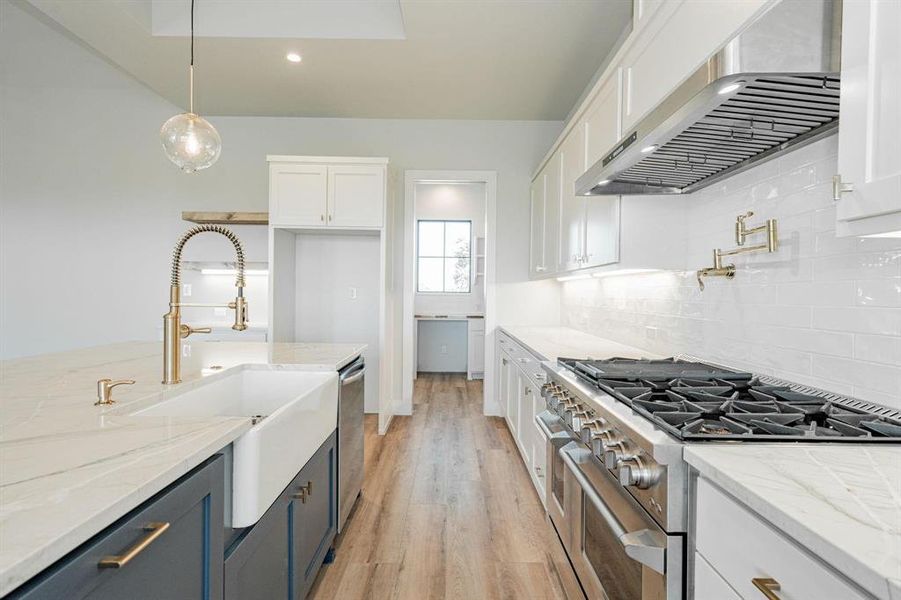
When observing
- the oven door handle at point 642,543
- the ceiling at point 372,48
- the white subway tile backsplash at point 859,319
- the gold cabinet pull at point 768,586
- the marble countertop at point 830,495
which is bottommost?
the oven door handle at point 642,543

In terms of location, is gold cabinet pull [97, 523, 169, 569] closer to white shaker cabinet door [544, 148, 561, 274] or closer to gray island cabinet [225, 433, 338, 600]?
gray island cabinet [225, 433, 338, 600]

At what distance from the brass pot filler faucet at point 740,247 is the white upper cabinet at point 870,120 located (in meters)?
0.69

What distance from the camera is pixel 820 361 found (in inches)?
54.9

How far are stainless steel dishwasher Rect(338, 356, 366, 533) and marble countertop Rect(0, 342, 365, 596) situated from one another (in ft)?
2.03

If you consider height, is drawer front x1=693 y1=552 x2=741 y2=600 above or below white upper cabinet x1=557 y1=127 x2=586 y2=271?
below

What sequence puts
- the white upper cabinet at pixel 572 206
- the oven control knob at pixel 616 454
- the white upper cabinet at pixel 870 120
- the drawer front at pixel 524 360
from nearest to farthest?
the white upper cabinet at pixel 870 120, the oven control knob at pixel 616 454, the drawer front at pixel 524 360, the white upper cabinet at pixel 572 206

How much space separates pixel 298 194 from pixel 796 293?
3.55 m

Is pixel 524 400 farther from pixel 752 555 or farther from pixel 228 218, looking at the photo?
pixel 228 218

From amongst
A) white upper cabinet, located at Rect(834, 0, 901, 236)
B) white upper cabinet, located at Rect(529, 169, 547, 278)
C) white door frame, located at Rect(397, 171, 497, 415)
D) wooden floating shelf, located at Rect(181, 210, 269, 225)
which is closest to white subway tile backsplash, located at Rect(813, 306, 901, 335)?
white upper cabinet, located at Rect(834, 0, 901, 236)

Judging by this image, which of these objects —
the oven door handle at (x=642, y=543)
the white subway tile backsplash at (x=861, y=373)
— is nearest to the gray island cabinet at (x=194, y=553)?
the oven door handle at (x=642, y=543)

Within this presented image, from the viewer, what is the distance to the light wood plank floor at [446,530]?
197cm

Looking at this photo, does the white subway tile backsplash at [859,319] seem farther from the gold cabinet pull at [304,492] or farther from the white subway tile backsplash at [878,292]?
the gold cabinet pull at [304,492]

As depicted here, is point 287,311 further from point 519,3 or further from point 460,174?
point 519,3

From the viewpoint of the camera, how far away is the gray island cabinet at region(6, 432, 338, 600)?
66cm
